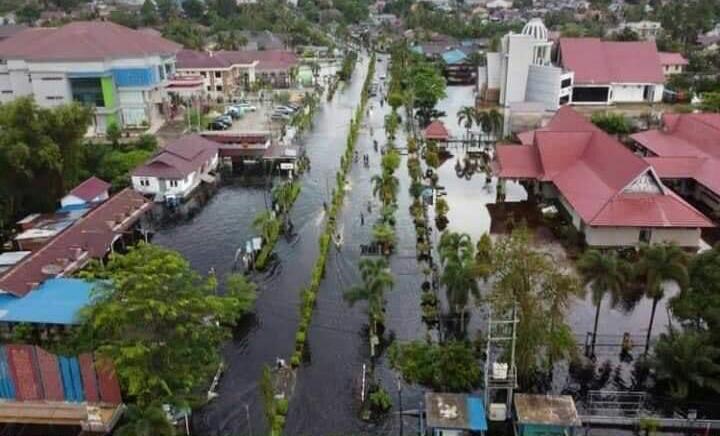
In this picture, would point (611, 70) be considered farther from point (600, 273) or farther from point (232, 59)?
point (600, 273)

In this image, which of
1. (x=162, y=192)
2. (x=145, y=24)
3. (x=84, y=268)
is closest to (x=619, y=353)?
(x=84, y=268)

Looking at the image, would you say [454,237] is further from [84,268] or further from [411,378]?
[84,268]

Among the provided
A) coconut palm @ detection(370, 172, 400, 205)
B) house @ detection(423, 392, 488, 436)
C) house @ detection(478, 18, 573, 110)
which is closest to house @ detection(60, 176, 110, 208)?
coconut palm @ detection(370, 172, 400, 205)

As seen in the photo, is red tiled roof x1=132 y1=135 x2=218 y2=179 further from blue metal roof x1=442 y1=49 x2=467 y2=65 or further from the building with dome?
blue metal roof x1=442 y1=49 x2=467 y2=65

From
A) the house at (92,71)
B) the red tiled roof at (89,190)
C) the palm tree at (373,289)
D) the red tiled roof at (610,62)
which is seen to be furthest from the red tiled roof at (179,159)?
the red tiled roof at (610,62)

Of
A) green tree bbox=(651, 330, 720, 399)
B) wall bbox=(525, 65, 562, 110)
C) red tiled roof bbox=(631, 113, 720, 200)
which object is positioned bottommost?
green tree bbox=(651, 330, 720, 399)
